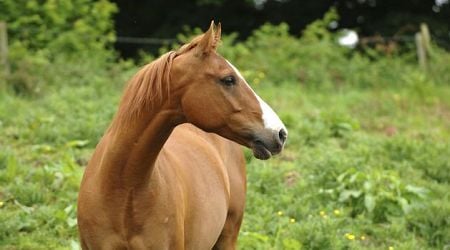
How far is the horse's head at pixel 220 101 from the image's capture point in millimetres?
3221

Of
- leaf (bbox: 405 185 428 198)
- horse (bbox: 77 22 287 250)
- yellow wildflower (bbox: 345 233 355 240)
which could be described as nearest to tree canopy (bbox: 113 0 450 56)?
leaf (bbox: 405 185 428 198)

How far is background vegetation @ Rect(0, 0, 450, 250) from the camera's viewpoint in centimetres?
591

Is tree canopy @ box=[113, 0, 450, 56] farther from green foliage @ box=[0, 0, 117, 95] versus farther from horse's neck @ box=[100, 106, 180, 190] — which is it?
horse's neck @ box=[100, 106, 180, 190]

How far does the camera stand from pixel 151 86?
331 cm

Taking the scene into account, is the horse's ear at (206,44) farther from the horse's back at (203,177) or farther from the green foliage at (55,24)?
the green foliage at (55,24)

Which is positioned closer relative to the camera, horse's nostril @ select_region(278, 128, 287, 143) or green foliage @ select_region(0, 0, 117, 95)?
horse's nostril @ select_region(278, 128, 287, 143)

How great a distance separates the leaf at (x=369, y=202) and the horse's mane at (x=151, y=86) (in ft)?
11.7

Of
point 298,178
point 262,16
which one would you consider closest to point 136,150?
point 298,178

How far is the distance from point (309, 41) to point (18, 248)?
906 centimetres

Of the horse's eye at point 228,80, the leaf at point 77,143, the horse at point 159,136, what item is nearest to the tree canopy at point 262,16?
the leaf at point 77,143

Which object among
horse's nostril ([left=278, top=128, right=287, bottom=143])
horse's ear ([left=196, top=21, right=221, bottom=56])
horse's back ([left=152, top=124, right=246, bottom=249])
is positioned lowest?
horse's back ([left=152, top=124, right=246, bottom=249])

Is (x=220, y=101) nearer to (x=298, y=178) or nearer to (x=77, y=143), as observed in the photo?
(x=298, y=178)

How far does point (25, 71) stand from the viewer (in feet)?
32.6

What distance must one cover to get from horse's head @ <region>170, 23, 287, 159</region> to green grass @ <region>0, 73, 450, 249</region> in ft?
7.25
